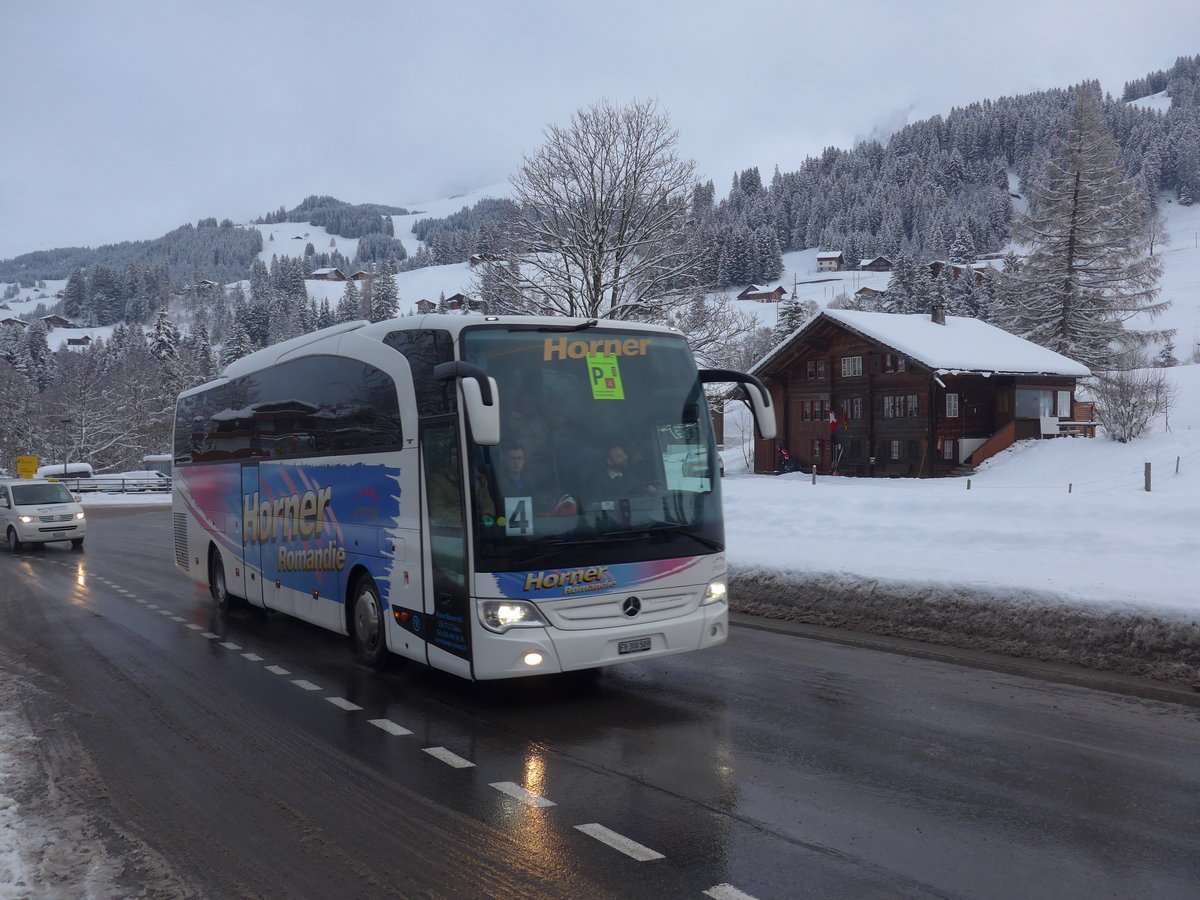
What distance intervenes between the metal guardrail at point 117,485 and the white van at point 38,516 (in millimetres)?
36937

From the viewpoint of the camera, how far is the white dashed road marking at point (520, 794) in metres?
5.56

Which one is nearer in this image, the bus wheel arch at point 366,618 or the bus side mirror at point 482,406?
the bus side mirror at point 482,406

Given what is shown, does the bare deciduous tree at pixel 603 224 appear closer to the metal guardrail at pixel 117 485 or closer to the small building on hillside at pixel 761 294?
the metal guardrail at pixel 117 485

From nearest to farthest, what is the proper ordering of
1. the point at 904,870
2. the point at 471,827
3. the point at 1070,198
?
the point at 904,870, the point at 471,827, the point at 1070,198

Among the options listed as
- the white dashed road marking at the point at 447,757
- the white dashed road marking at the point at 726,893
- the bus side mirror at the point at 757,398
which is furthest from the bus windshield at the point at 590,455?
the white dashed road marking at the point at 726,893

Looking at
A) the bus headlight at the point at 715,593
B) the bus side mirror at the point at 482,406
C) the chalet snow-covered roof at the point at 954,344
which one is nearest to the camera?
the bus side mirror at the point at 482,406

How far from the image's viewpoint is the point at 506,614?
7203 mm

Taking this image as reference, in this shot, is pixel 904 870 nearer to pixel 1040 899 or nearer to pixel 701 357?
pixel 1040 899

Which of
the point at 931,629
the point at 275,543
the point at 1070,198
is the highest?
the point at 1070,198

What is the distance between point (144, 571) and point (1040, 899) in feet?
62.2

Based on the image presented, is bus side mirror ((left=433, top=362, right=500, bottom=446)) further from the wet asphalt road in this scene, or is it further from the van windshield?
the van windshield

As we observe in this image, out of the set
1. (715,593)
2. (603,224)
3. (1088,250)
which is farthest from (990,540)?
(1088,250)

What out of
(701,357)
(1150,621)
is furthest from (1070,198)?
(1150,621)

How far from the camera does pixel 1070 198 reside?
165 ft
